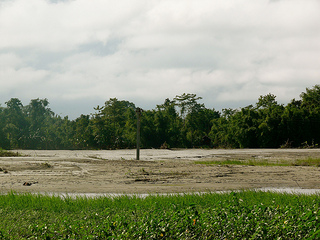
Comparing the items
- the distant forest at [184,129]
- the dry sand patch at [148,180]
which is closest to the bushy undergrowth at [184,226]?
the dry sand patch at [148,180]

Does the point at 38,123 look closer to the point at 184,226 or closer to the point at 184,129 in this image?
the point at 184,129

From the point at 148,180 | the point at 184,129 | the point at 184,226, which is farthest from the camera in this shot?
the point at 184,129

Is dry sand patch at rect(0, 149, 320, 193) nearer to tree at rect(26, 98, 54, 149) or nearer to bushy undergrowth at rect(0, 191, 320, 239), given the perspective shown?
bushy undergrowth at rect(0, 191, 320, 239)

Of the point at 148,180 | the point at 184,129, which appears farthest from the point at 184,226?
the point at 184,129

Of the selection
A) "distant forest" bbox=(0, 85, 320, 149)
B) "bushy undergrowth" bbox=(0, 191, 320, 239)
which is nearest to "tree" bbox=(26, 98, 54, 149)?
"distant forest" bbox=(0, 85, 320, 149)

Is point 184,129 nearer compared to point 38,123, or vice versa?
point 184,129

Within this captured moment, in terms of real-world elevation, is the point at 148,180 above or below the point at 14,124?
below

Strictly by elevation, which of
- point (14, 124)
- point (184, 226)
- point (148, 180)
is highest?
point (14, 124)

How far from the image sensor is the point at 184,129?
55.0 m

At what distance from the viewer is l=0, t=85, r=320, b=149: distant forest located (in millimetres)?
47375

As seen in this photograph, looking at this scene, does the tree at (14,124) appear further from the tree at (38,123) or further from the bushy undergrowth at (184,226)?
the bushy undergrowth at (184,226)

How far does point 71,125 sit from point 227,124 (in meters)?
20.6

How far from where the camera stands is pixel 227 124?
52.5 meters

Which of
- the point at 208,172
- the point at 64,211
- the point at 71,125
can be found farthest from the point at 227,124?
the point at 64,211
